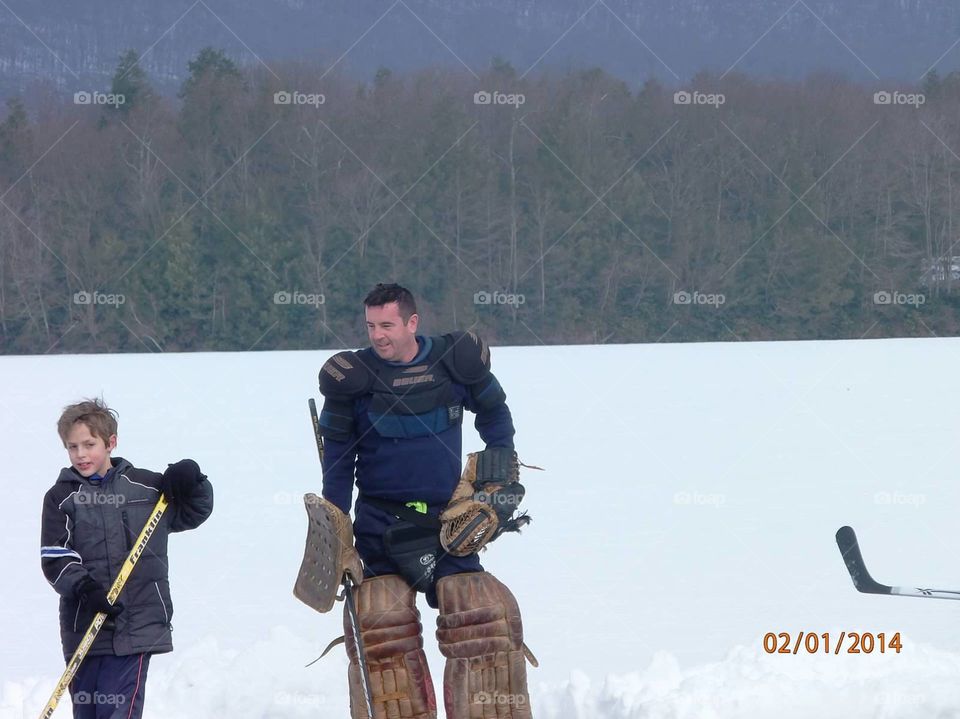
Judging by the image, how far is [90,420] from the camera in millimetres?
3605

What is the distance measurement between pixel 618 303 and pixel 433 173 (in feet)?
27.0

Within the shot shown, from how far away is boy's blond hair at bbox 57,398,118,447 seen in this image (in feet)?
11.8

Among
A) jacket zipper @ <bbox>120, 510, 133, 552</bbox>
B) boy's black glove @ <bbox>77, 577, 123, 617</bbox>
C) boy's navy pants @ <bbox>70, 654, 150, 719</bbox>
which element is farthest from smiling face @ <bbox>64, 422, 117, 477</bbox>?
boy's navy pants @ <bbox>70, 654, 150, 719</bbox>

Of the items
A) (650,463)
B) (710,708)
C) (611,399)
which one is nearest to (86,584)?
(710,708)

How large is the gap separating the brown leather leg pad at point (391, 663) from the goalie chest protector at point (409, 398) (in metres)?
0.49

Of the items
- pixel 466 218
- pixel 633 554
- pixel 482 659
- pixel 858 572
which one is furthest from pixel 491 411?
pixel 466 218

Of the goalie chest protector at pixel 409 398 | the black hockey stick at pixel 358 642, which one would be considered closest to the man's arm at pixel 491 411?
the goalie chest protector at pixel 409 398

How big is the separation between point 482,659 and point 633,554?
308 centimetres

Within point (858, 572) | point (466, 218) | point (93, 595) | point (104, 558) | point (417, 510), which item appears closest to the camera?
point (93, 595)

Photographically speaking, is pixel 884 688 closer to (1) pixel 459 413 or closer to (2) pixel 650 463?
(1) pixel 459 413

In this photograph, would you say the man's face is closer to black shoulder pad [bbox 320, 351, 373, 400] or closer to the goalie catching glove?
black shoulder pad [bbox 320, 351, 373, 400]

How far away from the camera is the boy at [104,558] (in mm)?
3588

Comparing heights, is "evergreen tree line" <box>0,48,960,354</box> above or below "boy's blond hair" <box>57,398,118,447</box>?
above

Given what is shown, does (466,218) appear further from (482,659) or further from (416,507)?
(482,659)
